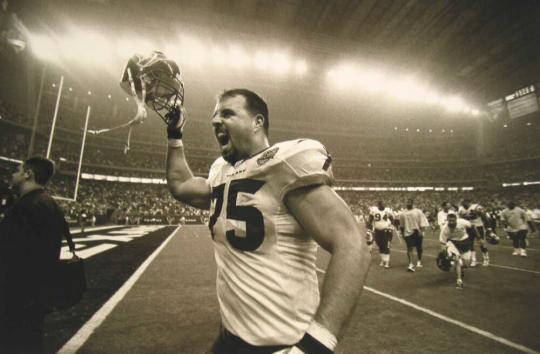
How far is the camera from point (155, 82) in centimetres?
194

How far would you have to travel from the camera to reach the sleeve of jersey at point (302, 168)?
→ 3.54 ft

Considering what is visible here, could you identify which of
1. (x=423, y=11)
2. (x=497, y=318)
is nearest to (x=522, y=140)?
(x=423, y=11)

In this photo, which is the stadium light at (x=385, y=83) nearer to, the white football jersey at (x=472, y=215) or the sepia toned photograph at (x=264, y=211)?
the sepia toned photograph at (x=264, y=211)

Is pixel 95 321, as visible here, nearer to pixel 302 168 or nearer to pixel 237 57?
pixel 302 168

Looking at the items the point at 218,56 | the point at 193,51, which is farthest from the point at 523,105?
the point at 193,51

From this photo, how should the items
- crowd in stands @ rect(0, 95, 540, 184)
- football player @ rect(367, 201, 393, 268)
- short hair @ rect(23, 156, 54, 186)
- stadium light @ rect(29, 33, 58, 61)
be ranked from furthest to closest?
1. crowd in stands @ rect(0, 95, 540, 184)
2. stadium light @ rect(29, 33, 58, 61)
3. football player @ rect(367, 201, 393, 268)
4. short hair @ rect(23, 156, 54, 186)

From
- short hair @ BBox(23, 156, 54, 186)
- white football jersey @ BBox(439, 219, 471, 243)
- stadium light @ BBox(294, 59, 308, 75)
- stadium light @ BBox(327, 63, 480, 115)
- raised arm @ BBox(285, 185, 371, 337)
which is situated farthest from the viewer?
stadium light @ BBox(327, 63, 480, 115)

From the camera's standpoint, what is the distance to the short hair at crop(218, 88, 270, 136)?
63.0 inches

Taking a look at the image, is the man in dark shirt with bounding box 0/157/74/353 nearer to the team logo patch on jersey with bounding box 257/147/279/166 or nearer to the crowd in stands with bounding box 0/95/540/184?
the team logo patch on jersey with bounding box 257/147/279/166

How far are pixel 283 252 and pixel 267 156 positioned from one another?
1.47 feet

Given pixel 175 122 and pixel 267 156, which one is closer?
pixel 267 156

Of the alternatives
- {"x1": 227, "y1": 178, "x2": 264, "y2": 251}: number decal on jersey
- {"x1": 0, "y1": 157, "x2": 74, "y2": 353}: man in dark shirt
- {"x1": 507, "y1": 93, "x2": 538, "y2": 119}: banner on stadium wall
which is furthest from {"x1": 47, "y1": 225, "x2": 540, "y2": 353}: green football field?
{"x1": 507, "y1": 93, "x2": 538, "y2": 119}: banner on stadium wall

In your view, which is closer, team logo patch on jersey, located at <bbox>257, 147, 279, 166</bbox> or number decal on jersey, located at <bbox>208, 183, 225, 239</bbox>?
team logo patch on jersey, located at <bbox>257, 147, 279, 166</bbox>

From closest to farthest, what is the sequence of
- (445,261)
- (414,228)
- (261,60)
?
(445,261) < (414,228) < (261,60)
